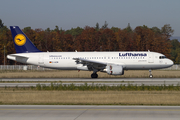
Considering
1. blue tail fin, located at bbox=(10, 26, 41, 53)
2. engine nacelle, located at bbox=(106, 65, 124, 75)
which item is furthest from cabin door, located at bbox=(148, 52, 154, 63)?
blue tail fin, located at bbox=(10, 26, 41, 53)

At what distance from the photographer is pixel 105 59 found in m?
41.2

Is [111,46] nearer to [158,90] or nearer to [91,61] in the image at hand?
[91,61]

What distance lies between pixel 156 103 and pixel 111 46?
262ft

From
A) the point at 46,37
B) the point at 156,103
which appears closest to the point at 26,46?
the point at 156,103

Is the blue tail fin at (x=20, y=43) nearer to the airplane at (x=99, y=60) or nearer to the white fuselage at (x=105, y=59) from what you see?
the airplane at (x=99, y=60)

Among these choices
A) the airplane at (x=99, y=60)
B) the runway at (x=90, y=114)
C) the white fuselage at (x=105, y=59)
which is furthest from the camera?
the white fuselage at (x=105, y=59)

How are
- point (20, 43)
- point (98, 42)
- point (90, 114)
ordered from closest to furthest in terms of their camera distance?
point (90, 114) < point (20, 43) < point (98, 42)

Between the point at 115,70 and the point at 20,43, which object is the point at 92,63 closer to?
the point at 115,70

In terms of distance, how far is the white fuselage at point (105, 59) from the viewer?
40.8 m

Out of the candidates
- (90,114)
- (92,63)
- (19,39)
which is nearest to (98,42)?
(19,39)

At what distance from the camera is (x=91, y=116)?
12914 millimetres

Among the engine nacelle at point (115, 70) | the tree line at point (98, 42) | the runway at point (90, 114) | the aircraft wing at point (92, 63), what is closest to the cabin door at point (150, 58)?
the engine nacelle at point (115, 70)

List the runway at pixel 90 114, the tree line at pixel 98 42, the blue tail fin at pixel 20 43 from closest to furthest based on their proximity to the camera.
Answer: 1. the runway at pixel 90 114
2. the blue tail fin at pixel 20 43
3. the tree line at pixel 98 42

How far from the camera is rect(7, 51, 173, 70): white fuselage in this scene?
1604 inches
